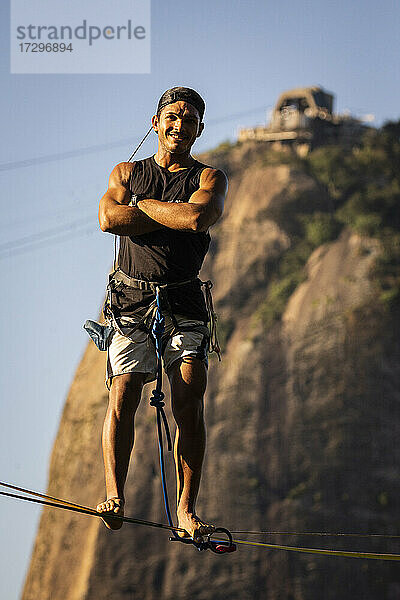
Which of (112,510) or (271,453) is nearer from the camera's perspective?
(112,510)

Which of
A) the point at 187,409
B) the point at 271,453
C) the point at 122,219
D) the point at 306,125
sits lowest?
the point at 187,409

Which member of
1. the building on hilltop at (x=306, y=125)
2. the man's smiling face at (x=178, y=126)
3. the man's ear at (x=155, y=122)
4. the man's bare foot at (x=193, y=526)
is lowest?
the man's bare foot at (x=193, y=526)

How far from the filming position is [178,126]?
6859 millimetres

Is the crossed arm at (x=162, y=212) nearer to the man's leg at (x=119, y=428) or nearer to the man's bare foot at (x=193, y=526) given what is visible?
the man's leg at (x=119, y=428)

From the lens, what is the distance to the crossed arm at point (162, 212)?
21.3 ft

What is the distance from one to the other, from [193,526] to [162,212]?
6.61ft

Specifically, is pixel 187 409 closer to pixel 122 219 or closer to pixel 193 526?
pixel 193 526

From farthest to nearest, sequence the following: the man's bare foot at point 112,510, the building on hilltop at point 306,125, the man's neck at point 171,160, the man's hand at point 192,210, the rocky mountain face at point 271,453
→ 1. the building on hilltop at point 306,125
2. the rocky mountain face at point 271,453
3. the man's neck at point 171,160
4. the man's hand at point 192,210
5. the man's bare foot at point 112,510

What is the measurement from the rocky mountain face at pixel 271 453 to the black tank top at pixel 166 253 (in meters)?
35.3

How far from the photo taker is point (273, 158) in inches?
2073

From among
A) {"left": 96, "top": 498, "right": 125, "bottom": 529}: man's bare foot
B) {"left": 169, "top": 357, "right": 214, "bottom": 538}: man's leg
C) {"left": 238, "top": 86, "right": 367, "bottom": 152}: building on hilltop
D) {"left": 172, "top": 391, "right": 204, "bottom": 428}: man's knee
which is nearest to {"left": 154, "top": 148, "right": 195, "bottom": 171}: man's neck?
{"left": 169, "top": 357, "right": 214, "bottom": 538}: man's leg

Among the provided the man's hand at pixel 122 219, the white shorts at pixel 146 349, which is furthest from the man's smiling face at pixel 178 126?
the white shorts at pixel 146 349

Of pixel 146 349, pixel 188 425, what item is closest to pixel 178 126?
pixel 146 349

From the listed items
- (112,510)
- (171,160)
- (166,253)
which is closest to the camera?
(112,510)
